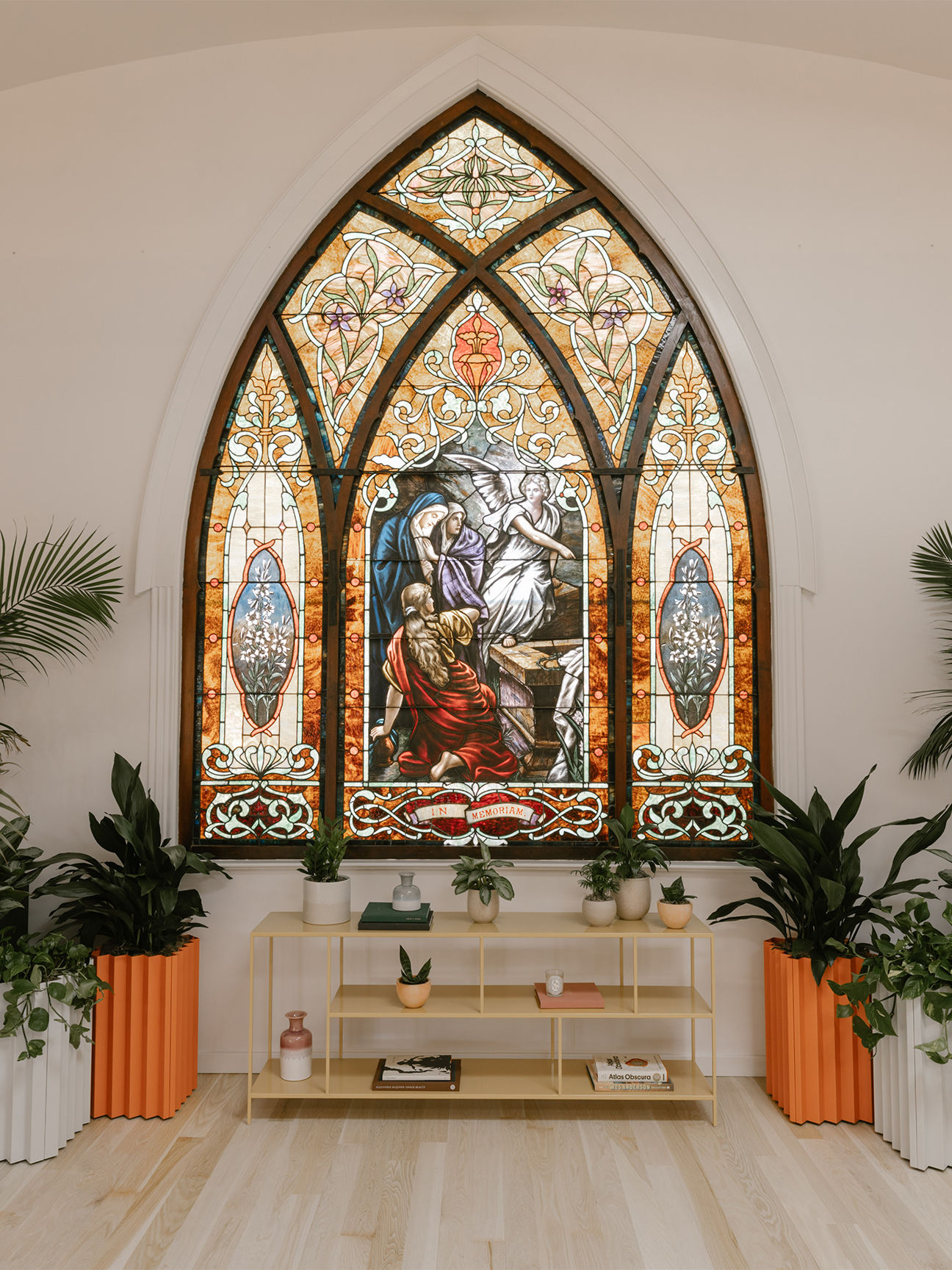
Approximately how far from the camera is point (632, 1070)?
3.17m

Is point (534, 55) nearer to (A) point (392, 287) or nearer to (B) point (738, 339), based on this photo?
(A) point (392, 287)

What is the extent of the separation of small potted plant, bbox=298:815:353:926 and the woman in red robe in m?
0.50

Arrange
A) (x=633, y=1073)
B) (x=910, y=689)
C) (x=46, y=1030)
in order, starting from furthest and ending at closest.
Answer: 1. (x=910, y=689)
2. (x=633, y=1073)
3. (x=46, y=1030)

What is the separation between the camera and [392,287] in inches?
152

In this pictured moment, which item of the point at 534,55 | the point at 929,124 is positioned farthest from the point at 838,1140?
the point at 534,55

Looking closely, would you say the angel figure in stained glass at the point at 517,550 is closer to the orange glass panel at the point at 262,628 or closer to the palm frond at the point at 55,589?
the orange glass panel at the point at 262,628

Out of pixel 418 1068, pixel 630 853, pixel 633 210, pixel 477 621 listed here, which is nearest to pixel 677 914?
pixel 630 853

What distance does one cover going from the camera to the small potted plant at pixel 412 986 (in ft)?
10.3

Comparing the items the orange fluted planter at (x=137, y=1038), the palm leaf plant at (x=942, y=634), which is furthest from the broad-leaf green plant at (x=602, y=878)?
the orange fluted planter at (x=137, y=1038)

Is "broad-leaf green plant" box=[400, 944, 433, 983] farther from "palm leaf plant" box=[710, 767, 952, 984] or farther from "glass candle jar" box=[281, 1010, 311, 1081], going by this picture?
"palm leaf plant" box=[710, 767, 952, 984]

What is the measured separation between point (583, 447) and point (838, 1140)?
286 cm

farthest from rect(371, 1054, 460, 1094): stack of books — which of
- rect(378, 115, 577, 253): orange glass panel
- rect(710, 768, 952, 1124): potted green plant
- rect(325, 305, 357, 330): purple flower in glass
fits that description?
rect(378, 115, 577, 253): orange glass panel

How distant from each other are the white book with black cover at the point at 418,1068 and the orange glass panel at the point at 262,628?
39.0 inches

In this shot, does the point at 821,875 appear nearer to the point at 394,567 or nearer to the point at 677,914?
the point at 677,914
